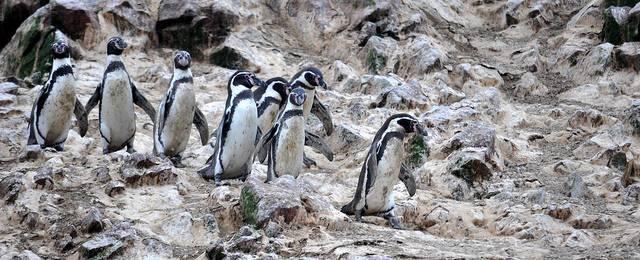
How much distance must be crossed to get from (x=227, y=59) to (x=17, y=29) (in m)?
2.62

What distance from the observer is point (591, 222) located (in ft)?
20.9

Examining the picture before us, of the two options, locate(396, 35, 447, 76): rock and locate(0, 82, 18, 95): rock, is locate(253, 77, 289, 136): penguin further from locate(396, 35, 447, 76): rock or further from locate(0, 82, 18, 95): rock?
locate(396, 35, 447, 76): rock

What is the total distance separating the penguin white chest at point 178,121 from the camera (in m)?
7.80

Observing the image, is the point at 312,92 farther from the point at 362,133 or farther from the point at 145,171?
the point at 145,171

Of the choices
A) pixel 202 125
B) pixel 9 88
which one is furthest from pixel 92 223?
pixel 9 88

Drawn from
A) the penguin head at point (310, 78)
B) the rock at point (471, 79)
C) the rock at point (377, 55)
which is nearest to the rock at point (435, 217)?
the penguin head at point (310, 78)

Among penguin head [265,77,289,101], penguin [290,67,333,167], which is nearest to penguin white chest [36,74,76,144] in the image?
penguin head [265,77,289,101]

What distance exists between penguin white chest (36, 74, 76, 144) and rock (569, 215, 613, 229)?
434 cm

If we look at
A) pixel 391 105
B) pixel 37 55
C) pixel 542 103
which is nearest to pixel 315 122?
pixel 391 105

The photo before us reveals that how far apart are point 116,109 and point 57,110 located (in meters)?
0.51

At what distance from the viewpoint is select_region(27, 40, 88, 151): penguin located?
8023mm

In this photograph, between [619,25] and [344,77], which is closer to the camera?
[344,77]

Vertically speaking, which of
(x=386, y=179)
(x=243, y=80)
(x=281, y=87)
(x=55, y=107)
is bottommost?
(x=386, y=179)

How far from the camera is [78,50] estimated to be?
1079 centimetres
